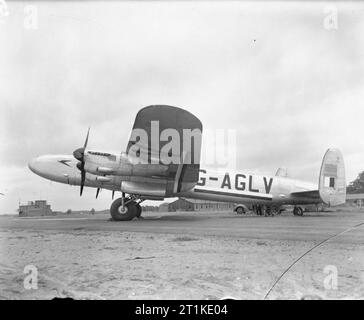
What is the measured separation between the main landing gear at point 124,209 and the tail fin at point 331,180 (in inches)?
460

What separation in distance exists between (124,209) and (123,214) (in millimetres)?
261

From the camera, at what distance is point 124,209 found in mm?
16828

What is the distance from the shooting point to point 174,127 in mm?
14133

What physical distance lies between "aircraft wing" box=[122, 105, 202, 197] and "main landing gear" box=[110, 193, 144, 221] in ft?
1.93

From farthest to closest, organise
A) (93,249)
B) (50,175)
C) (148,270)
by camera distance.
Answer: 1. (50,175)
2. (93,249)
3. (148,270)

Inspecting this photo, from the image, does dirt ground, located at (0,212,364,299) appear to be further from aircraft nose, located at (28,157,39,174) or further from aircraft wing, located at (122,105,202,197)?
aircraft nose, located at (28,157,39,174)

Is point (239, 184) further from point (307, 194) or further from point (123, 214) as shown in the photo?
point (123, 214)

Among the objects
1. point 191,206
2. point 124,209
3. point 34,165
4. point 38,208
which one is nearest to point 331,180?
point 124,209

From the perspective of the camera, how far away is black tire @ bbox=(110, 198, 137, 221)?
16.7 metres

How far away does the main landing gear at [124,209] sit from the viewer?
16750 mm

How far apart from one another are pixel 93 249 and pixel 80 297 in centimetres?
328
